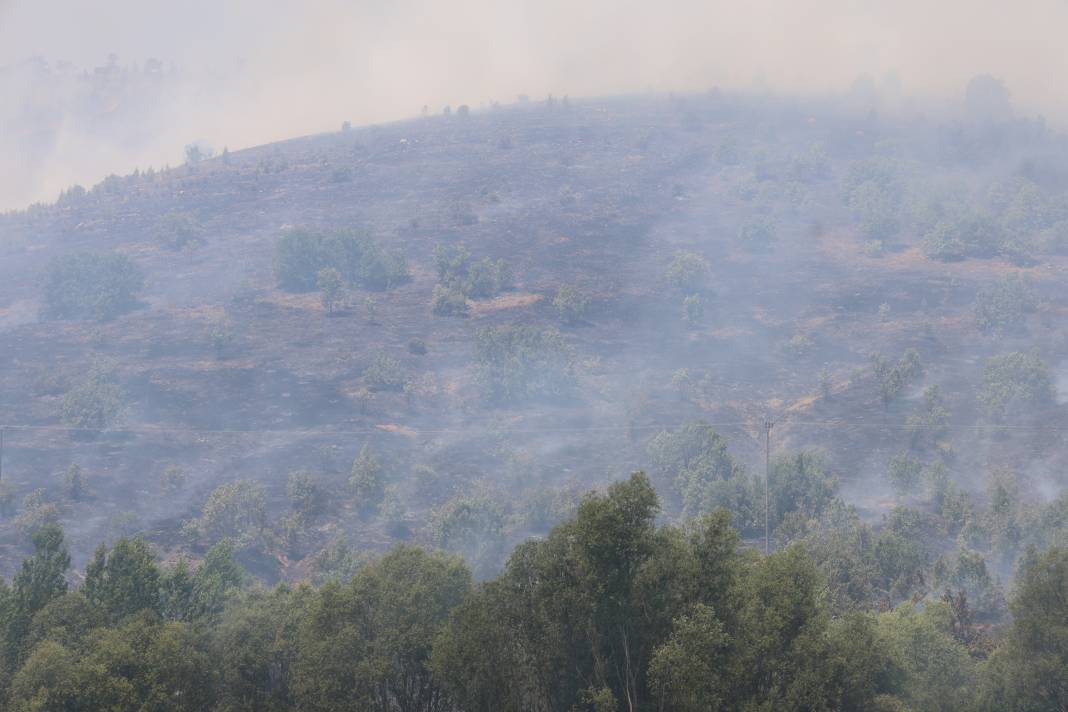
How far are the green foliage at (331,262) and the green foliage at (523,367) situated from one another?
2838 centimetres

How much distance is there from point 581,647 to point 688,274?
93.5 metres

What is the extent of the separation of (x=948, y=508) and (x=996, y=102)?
490ft

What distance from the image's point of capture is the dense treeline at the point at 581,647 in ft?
122

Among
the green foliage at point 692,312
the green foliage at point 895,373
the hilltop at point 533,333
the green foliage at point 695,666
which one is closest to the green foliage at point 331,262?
the hilltop at point 533,333

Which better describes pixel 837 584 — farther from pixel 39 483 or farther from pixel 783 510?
pixel 39 483

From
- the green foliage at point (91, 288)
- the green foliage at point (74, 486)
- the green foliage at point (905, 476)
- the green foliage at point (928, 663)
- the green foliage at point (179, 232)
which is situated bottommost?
the green foliage at point (905, 476)

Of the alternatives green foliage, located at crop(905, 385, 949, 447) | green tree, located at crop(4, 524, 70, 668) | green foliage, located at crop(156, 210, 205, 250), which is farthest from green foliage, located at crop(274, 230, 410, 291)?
green tree, located at crop(4, 524, 70, 668)

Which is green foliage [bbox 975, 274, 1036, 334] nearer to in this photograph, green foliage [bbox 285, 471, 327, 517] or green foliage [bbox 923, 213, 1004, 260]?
green foliage [bbox 923, 213, 1004, 260]

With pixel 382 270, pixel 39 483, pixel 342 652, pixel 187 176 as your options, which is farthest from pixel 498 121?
pixel 342 652

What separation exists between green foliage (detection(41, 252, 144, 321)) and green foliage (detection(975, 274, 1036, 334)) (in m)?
98.0

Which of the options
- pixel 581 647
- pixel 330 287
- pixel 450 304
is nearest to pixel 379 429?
pixel 450 304

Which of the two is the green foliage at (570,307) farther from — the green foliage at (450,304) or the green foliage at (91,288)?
the green foliage at (91,288)

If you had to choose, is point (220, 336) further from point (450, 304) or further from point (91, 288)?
point (450, 304)

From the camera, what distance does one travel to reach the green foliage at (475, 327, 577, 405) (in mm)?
101312
